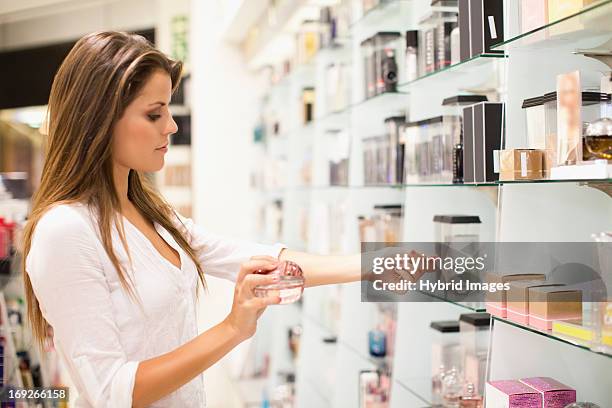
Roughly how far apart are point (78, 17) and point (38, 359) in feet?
9.00

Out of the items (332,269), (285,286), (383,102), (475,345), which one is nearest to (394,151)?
(383,102)

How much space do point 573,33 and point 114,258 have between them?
3.40ft

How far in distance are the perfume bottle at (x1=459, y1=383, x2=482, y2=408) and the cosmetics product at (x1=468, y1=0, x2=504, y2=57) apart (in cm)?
86

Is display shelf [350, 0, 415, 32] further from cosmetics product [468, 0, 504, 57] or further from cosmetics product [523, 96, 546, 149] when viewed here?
cosmetics product [523, 96, 546, 149]

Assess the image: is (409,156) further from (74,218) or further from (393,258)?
(74,218)

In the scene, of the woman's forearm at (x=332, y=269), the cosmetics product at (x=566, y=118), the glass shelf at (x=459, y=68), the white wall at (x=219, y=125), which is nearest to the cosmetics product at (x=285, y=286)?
the woman's forearm at (x=332, y=269)

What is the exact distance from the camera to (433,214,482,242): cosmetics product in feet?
5.70

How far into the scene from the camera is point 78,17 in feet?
14.9

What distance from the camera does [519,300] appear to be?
140cm

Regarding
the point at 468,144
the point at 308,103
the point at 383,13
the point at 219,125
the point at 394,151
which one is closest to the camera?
the point at 468,144

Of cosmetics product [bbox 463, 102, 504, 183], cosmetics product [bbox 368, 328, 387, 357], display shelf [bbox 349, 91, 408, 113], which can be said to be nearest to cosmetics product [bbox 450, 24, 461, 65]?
cosmetics product [bbox 463, 102, 504, 183]

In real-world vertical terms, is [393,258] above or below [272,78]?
below

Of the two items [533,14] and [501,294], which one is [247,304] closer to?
[501,294]

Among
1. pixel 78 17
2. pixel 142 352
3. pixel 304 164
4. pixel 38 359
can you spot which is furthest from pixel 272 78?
pixel 142 352
